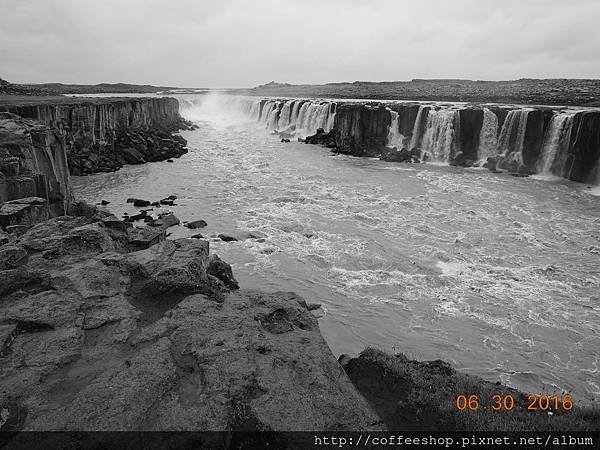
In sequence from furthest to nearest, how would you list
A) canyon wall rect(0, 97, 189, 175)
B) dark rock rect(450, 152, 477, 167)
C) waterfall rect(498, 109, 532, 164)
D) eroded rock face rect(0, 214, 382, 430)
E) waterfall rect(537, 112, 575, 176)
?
dark rock rect(450, 152, 477, 167)
waterfall rect(498, 109, 532, 164)
canyon wall rect(0, 97, 189, 175)
waterfall rect(537, 112, 575, 176)
eroded rock face rect(0, 214, 382, 430)

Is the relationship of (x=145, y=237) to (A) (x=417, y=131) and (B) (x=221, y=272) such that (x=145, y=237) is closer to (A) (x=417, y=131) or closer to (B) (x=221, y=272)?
(B) (x=221, y=272)

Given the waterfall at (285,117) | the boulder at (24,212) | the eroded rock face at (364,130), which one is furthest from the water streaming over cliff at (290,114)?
the boulder at (24,212)

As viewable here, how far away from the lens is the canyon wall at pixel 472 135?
3011 cm

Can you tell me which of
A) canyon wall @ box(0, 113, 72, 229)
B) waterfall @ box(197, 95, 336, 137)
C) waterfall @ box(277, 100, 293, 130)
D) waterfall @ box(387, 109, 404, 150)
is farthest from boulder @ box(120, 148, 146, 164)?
waterfall @ box(277, 100, 293, 130)

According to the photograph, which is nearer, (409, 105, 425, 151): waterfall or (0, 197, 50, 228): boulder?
(0, 197, 50, 228): boulder

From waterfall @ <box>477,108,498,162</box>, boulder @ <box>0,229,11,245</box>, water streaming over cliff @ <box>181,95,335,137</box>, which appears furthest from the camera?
water streaming over cliff @ <box>181,95,335,137</box>

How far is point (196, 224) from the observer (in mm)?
20141

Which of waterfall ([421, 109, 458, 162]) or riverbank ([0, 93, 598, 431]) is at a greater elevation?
waterfall ([421, 109, 458, 162])

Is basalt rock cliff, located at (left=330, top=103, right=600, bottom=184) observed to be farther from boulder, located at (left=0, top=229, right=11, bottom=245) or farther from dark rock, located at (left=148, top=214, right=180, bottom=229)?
boulder, located at (left=0, top=229, right=11, bottom=245)

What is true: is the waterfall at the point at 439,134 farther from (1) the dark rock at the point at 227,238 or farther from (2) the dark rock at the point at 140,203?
(2) the dark rock at the point at 140,203

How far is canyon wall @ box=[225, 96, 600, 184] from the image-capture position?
3011cm

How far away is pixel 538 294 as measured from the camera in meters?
13.9
